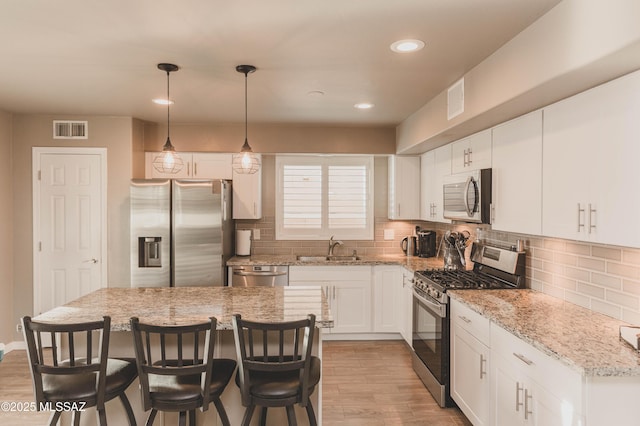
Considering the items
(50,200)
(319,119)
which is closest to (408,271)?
(319,119)

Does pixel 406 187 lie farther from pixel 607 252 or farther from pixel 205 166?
pixel 607 252

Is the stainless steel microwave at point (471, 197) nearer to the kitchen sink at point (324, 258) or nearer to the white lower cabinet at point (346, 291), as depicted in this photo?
the white lower cabinet at point (346, 291)

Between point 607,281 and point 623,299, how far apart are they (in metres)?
0.14

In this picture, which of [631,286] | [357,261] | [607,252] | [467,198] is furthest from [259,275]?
[631,286]

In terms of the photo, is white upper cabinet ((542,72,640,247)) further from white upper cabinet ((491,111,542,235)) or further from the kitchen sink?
the kitchen sink

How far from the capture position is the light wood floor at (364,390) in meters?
2.94

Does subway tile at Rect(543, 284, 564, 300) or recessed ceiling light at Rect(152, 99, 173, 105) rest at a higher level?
recessed ceiling light at Rect(152, 99, 173, 105)

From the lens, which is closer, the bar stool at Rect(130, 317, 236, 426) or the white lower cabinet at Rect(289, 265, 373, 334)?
the bar stool at Rect(130, 317, 236, 426)

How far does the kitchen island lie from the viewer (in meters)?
2.27

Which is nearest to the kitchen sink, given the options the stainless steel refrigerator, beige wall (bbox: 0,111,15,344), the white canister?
the white canister

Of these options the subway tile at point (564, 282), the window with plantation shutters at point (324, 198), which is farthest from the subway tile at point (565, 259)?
the window with plantation shutters at point (324, 198)

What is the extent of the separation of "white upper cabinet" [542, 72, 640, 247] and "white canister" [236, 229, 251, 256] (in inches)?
135

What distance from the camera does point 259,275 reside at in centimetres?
452

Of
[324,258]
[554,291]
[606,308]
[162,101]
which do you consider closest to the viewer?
[606,308]
